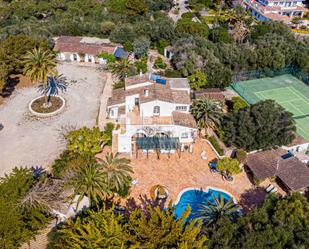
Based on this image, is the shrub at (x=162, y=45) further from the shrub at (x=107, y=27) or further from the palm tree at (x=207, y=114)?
the palm tree at (x=207, y=114)

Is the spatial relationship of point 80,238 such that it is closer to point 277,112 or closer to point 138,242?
point 138,242

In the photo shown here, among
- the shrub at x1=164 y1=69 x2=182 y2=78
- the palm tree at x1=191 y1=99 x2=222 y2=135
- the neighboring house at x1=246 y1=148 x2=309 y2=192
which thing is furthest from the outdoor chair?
the shrub at x1=164 y1=69 x2=182 y2=78

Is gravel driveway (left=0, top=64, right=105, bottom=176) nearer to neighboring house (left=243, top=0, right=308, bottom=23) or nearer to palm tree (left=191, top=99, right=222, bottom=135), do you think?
palm tree (left=191, top=99, right=222, bottom=135)

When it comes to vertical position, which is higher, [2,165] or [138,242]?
[138,242]

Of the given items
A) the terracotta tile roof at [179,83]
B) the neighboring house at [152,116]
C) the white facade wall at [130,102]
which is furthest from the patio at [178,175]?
the terracotta tile roof at [179,83]

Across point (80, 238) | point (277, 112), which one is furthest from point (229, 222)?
point (277, 112)

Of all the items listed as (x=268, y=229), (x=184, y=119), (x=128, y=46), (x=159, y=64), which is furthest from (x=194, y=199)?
Answer: (x=128, y=46)
